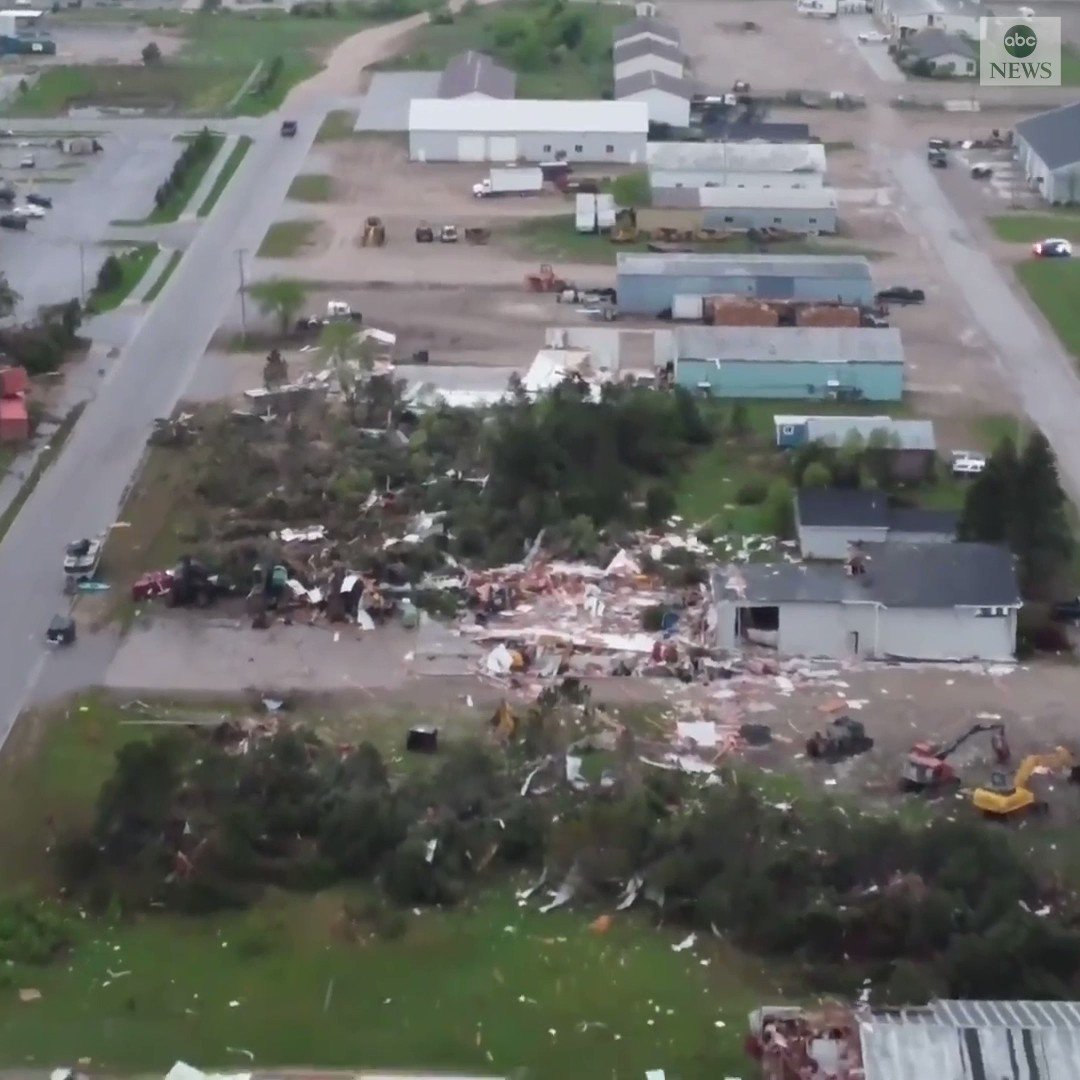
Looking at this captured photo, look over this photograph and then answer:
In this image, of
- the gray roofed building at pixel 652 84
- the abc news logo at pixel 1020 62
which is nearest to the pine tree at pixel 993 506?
the gray roofed building at pixel 652 84

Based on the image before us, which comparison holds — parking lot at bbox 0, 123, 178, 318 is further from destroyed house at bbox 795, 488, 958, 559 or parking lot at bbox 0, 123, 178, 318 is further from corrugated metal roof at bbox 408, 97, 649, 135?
destroyed house at bbox 795, 488, 958, 559

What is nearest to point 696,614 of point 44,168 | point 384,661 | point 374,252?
point 384,661

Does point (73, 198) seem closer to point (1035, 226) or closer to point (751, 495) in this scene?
point (1035, 226)

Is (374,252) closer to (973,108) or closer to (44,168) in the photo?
(44,168)

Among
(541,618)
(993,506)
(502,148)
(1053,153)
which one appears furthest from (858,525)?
(502,148)

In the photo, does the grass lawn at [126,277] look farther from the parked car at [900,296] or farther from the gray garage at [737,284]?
the parked car at [900,296]
